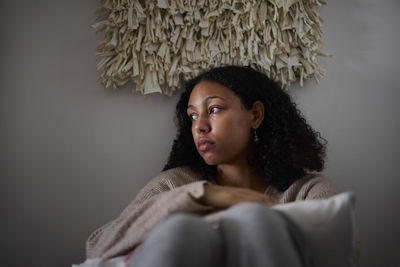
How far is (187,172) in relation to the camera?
122cm

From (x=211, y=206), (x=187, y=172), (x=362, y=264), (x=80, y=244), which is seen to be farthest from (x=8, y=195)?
(x=362, y=264)

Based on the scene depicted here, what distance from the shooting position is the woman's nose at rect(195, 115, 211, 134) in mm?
1079

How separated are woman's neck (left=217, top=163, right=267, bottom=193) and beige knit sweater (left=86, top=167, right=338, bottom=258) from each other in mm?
64

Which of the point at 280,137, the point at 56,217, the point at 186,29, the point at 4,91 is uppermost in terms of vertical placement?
the point at 186,29

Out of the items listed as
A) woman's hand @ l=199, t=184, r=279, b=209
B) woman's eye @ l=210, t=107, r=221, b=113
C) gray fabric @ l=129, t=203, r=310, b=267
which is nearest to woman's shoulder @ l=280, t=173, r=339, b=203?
woman's hand @ l=199, t=184, r=279, b=209

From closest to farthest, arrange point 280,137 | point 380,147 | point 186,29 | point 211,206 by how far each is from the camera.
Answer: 1. point 211,206
2. point 280,137
3. point 186,29
4. point 380,147

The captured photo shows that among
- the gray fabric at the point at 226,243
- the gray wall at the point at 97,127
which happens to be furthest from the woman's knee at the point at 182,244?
the gray wall at the point at 97,127

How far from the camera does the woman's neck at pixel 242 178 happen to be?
1.17 metres

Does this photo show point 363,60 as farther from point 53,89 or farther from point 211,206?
point 53,89

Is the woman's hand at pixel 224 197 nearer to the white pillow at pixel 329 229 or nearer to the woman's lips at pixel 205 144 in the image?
the white pillow at pixel 329 229

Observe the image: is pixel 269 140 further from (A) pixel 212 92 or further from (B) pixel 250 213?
(B) pixel 250 213

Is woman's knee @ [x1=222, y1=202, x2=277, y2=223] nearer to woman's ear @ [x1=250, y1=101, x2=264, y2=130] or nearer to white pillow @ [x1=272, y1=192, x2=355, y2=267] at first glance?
white pillow @ [x1=272, y1=192, x2=355, y2=267]

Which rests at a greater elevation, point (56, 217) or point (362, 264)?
point (56, 217)

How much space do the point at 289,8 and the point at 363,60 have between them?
1.31 ft
